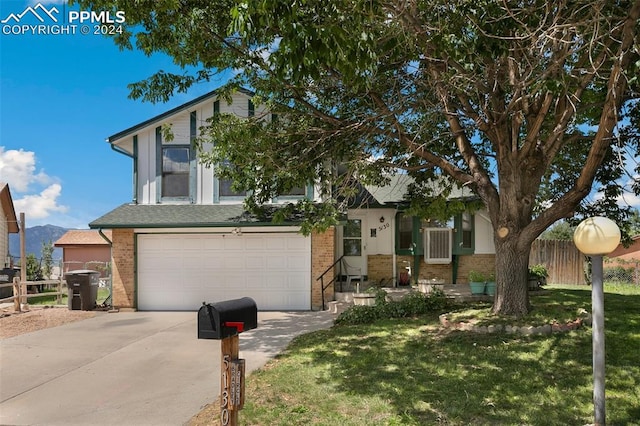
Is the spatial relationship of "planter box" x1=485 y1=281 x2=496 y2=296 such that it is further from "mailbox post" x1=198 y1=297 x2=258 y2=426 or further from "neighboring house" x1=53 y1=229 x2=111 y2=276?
"neighboring house" x1=53 y1=229 x2=111 y2=276

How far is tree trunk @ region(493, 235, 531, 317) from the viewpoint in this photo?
8188mm

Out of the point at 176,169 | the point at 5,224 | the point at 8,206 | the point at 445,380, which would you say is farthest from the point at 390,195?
the point at 8,206

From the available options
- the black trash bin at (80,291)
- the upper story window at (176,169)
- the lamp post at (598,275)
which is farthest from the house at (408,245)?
the lamp post at (598,275)

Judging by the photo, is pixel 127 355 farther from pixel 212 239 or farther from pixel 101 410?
pixel 212 239

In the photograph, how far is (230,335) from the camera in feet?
11.5

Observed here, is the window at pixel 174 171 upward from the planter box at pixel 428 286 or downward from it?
upward

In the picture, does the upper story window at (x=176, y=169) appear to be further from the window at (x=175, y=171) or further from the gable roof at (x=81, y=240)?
the gable roof at (x=81, y=240)

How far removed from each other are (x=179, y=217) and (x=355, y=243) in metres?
5.47

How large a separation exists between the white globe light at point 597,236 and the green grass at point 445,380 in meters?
1.71

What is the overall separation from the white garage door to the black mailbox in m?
8.68

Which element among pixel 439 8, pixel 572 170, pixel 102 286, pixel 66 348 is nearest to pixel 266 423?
pixel 66 348

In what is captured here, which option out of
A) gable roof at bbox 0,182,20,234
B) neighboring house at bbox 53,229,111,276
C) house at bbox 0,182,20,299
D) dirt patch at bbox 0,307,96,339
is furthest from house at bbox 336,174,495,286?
neighboring house at bbox 53,229,111,276

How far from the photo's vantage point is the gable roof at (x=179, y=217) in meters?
11.8

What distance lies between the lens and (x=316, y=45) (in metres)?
4.16
